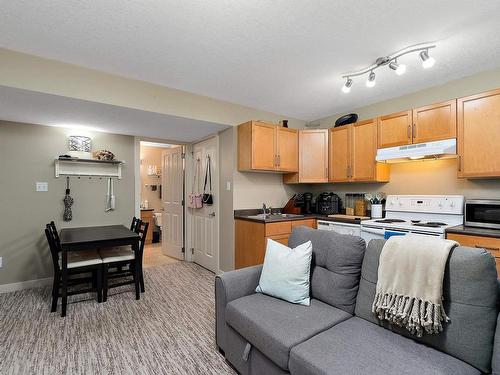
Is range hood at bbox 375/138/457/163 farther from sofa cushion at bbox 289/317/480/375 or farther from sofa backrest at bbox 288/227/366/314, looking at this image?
sofa cushion at bbox 289/317/480/375

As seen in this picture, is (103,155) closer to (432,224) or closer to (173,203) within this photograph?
(173,203)

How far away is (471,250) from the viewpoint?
1362 millimetres

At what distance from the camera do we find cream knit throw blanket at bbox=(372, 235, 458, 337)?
4.31 ft

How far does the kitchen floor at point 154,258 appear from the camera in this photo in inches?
182

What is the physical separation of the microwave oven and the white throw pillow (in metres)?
2.09

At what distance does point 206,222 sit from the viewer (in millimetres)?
4426

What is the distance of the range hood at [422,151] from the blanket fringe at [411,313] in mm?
2069

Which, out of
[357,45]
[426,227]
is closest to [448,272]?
[426,227]

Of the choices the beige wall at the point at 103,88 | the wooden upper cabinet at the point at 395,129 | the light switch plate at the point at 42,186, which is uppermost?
the beige wall at the point at 103,88

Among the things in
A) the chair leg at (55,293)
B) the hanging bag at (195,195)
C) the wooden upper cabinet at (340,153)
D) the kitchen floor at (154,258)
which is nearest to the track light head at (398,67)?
the wooden upper cabinet at (340,153)

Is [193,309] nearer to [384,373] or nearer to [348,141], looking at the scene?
[384,373]

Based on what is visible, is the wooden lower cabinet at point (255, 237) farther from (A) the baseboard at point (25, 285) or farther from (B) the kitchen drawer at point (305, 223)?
(A) the baseboard at point (25, 285)

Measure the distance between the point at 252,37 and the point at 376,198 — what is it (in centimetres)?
277

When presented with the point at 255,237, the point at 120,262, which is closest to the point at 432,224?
the point at 255,237
